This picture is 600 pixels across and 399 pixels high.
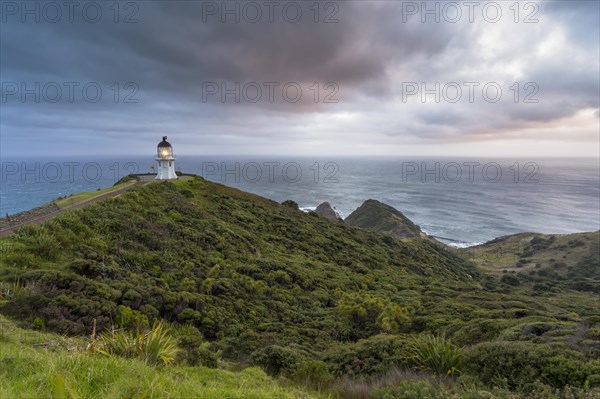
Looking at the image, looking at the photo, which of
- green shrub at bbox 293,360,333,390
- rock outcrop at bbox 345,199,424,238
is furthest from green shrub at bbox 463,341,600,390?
rock outcrop at bbox 345,199,424,238

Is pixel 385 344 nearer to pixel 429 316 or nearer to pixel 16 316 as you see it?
pixel 429 316

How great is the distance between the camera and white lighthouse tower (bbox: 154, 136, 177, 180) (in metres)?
31.8

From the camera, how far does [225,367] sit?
6949mm

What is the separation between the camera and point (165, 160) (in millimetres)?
31969

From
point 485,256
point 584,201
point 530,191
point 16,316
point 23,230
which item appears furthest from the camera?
point 530,191

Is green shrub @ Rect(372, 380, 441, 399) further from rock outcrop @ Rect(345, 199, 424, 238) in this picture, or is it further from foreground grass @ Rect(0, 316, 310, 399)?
rock outcrop @ Rect(345, 199, 424, 238)

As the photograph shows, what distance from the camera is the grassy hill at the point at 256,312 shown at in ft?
17.1

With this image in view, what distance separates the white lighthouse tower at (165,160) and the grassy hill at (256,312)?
9532 millimetres

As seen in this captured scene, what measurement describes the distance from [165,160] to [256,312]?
25090 millimetres

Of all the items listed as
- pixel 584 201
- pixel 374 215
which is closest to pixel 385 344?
pixel 374 215

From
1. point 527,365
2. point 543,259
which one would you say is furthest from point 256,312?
point 543,259

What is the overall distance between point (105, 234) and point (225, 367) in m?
10.1

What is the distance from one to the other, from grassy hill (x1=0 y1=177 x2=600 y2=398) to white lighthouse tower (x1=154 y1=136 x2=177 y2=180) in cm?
953

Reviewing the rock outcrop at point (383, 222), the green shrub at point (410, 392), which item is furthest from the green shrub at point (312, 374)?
the rock outcrop at point (383, 222)
